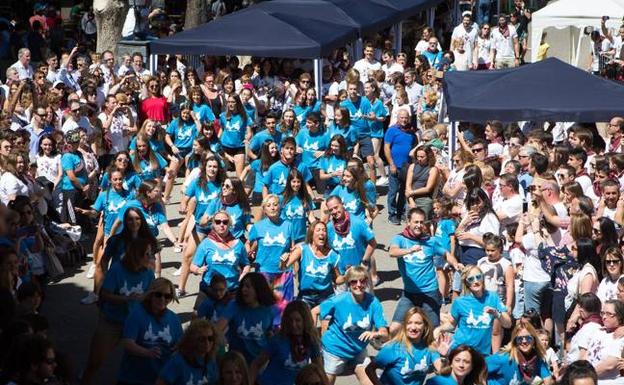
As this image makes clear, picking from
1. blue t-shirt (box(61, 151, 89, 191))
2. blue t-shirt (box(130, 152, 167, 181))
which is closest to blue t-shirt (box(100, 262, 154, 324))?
blue t-shirt (box(130, 152, 167, 181))

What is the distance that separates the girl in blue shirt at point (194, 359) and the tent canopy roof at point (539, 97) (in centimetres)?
754

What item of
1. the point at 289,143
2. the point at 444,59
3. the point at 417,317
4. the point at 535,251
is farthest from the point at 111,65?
the point at 417,317

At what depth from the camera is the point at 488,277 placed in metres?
11.7

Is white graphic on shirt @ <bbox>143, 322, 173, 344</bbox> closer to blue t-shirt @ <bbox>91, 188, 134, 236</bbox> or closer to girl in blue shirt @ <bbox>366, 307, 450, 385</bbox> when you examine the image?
girl in blue shirt @ <bbox>366, 307, 450, 385</bbox>

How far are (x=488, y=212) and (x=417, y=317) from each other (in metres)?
3.23

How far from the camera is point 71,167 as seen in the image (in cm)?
1566

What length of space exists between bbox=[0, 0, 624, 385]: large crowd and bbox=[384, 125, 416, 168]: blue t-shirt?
0.10ft

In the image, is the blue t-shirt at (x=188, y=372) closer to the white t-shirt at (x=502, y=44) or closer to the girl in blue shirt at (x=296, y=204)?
the girl in blue shirt at (x=296, y=204)

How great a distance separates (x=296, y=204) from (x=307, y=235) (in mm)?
1843

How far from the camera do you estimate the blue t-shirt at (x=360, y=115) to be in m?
18.7

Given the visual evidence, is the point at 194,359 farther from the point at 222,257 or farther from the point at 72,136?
the point at 72,136

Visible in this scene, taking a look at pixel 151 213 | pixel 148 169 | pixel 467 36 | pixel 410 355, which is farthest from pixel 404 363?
pixel 467 36

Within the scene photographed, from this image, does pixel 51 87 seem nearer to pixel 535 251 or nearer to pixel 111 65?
pixel 111 65

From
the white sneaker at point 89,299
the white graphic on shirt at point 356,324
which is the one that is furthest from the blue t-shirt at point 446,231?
the white sneaker at point 89,299
